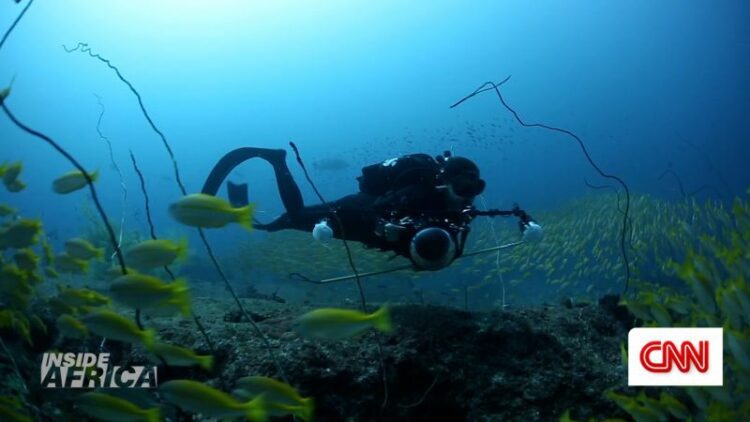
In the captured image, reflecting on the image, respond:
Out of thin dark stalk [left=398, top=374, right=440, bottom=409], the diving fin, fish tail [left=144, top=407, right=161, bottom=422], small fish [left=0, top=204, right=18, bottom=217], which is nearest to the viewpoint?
fish tail [left=144, top=407, right=161, bottom=422]

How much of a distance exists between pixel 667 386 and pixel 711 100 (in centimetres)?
8498

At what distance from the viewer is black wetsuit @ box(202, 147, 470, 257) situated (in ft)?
15.3

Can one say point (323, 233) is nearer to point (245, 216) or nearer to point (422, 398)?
point (245, 216)

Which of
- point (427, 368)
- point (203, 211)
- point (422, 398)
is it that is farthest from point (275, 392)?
point (427, 368)

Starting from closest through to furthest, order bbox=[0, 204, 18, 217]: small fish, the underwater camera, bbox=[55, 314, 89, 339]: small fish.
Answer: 1. bbox=[55, 314, 89, 339]: small fish
2. the underwater camera
3. bbox=[0, 204, 18, 217]: small fish

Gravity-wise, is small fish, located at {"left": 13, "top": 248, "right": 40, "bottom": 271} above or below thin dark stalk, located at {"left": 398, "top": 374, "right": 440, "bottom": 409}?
above

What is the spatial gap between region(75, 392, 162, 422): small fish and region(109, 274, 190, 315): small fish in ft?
1.69

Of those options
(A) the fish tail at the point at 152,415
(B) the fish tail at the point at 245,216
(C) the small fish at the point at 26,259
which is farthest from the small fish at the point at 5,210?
(A) the fish tail at the point at 152,415

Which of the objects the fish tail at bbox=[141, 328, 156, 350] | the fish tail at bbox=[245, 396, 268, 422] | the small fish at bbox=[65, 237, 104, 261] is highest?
the small fish at bbox=[65, 237, 104, 261]

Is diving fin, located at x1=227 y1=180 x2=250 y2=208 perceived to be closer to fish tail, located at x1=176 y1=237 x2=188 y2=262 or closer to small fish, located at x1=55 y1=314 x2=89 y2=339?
small fish, located at x1=55 y1=314 x2=89 y2=339

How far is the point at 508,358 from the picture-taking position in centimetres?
392

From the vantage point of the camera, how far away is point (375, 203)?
5.19m

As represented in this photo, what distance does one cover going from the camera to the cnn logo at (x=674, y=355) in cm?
287

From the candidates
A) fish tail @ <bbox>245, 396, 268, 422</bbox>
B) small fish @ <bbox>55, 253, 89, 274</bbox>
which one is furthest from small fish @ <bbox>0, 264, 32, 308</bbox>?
fish tail @ <bbox>245, 396, 268, 422</bbox>
